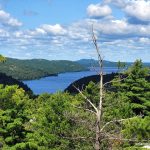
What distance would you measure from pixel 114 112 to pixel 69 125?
557 centimetres

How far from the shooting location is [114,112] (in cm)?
4350

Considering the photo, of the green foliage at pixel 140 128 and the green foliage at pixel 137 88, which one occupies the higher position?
the green foliage at pixel 137 88

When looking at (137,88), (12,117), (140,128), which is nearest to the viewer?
(140,128)

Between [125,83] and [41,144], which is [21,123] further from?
[125,83]

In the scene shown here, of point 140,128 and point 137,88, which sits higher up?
point 137,88

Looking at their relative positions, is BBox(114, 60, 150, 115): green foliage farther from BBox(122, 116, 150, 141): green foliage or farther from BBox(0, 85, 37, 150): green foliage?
BBox(122, 116, 150, 141): green foliage

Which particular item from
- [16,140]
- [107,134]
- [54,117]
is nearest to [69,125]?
[54,117]

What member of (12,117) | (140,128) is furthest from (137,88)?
(12,117)

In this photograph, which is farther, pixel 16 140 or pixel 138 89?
pixel 138 89

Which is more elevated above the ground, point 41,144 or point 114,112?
point 114,112

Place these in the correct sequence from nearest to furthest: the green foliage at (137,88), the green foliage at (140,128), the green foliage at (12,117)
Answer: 1. the green foliage at (140,128)
2. the green foliage at (12,117)
3. the green foliage at (137,88)

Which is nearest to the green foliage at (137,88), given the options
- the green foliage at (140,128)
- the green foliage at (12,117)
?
the green foliage at (12,117)

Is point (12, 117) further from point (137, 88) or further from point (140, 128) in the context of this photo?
point (137, 88)

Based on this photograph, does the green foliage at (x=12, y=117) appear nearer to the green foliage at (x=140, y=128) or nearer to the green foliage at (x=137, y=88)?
the green foliage at (x=140, y=128)
